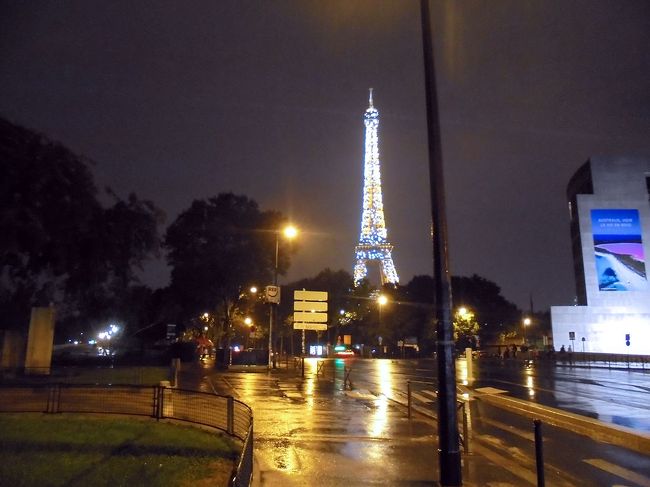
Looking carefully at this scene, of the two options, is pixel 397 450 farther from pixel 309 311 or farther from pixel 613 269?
pixel 613 269

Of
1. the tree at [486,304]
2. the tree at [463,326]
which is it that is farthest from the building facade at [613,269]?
the tree at [486,304]

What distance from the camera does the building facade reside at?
68.2 meters

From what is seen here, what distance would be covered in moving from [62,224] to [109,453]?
1451 cm

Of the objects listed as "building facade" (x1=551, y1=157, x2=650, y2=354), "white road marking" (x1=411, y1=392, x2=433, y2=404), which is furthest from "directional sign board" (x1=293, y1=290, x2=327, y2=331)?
"building facade" (x1=551, y1=157, x2=650, y2=354)

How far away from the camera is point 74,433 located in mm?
11234

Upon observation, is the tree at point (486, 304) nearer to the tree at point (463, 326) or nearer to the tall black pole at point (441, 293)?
the tree at point (463, 326)

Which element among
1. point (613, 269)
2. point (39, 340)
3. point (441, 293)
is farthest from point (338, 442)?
point (613, 269)

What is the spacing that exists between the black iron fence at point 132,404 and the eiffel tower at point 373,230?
4158 inches

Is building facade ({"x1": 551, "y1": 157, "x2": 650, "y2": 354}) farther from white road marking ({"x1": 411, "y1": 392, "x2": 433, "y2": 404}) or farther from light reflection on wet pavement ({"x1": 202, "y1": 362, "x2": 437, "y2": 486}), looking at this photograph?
light reflection on wet pavement ({"x1": 202, "y1": 362, "x2": 437, "y2": 486})

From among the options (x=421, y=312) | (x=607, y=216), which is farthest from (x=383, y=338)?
(x=607, y=216)

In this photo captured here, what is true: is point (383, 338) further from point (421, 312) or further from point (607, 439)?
point (607, 439)

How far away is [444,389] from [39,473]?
228 inches

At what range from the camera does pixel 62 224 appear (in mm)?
21828

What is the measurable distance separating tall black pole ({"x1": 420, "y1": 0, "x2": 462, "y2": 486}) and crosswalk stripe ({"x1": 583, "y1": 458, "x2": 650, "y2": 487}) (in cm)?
315
